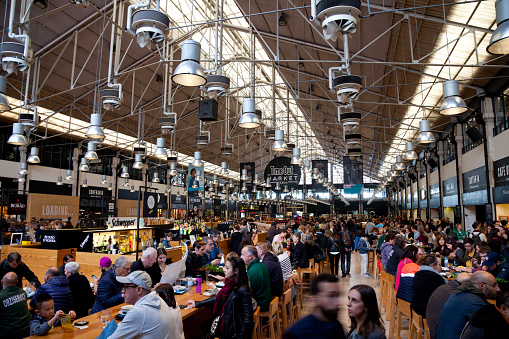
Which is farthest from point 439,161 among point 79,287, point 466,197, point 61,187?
point 61,187

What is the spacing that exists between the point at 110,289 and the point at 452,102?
5.64m

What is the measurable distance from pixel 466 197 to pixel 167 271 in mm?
14612

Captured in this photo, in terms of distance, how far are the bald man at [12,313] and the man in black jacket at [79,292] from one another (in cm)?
75

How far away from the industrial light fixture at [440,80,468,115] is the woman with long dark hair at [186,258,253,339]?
424 centimetres

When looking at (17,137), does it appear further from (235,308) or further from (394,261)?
(394,261)

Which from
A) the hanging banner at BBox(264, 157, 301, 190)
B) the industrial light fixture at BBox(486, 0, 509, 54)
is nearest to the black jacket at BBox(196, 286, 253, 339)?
the industrial light fixture at BBox(486, 0, 509, 54)

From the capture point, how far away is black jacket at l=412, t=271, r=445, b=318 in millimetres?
4320

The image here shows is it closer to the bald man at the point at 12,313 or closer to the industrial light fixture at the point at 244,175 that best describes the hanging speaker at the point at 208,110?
the bald man at the point at 12,313

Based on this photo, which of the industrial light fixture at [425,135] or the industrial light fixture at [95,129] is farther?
the industrial light fixture at [425,135]

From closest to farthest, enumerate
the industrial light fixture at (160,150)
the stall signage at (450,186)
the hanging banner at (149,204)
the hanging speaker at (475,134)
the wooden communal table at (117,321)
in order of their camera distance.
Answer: the wooden communal table at (117,321) < the hanging banner at (149,204) < the industrial light fixture at (160,150) < the hanging speaker at (475,134) < the stall signage at (450,186)

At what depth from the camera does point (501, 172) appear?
12.1m

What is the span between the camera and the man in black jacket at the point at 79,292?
15.0 feet

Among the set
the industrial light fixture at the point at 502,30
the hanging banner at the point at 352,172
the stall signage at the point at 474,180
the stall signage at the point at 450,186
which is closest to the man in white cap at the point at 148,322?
the industrial light fixture at the point at 502,30

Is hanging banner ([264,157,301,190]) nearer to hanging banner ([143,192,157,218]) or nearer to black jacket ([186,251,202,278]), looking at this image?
black jacket ([186,251,202,278])
